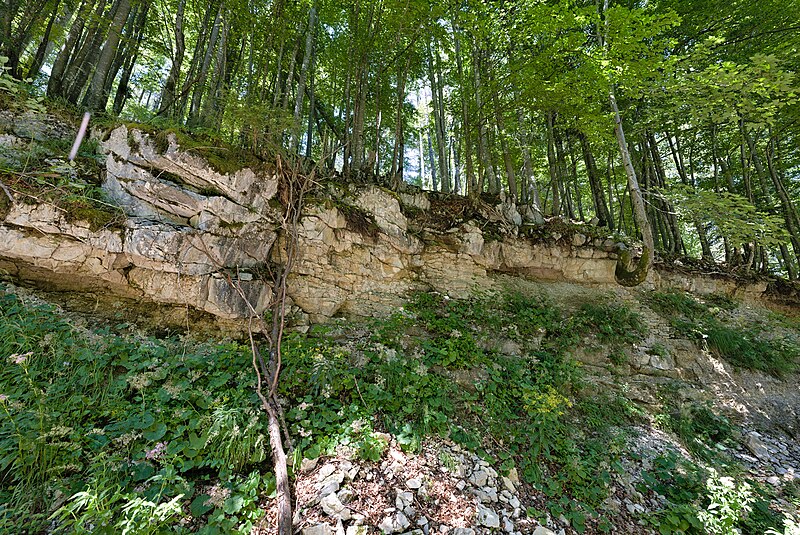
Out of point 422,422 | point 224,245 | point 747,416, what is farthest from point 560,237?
point 224,245

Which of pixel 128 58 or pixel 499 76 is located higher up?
pixel 499 76

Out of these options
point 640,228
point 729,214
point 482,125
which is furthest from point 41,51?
point 729,214

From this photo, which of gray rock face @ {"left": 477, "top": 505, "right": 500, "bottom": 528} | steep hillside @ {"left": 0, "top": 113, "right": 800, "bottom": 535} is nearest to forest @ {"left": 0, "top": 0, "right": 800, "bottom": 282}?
steep hillside @ {"left": 0, "top": 113, "right": 800, "bottom": 535}

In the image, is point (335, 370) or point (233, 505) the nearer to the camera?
point (233, 505)

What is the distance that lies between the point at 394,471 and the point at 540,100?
826 centimetres

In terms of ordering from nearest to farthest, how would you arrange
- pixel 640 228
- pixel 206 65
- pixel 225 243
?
pixel 225 243 → pixel 206 65 → pixel 640 228

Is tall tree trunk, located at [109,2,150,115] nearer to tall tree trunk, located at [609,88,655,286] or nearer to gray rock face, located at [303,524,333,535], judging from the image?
gray rock face, located at [303,524,333,535]

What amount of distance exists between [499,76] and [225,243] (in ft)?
25.3

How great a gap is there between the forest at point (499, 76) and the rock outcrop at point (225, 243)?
0.89 m

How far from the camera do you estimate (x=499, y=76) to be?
7.54 m

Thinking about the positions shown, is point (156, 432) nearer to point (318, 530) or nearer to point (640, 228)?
point (318, 530)

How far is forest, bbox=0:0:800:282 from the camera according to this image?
5.75 metres

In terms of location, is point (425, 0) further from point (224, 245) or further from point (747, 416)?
point (747, 416)

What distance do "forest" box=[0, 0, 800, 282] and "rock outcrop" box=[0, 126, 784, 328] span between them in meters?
0.89
